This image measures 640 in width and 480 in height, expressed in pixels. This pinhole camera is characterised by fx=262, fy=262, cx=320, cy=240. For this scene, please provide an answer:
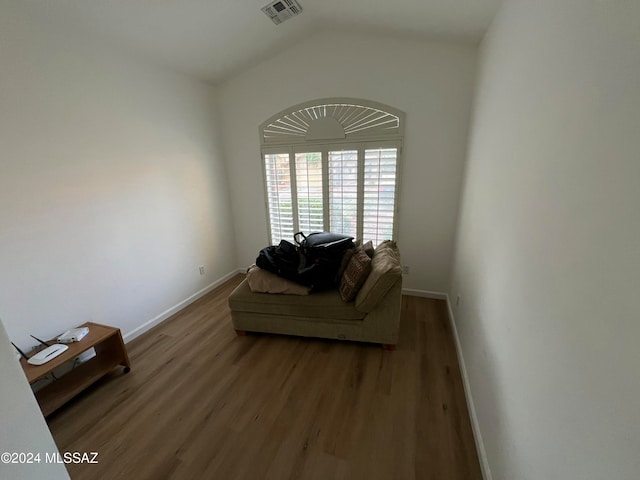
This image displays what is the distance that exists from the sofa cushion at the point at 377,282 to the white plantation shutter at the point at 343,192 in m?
1.02

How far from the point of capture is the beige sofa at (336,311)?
80.7 inches

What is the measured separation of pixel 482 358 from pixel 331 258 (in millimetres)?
1287

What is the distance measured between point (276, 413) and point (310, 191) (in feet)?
7.59

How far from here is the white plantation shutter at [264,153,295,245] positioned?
10.8 ft

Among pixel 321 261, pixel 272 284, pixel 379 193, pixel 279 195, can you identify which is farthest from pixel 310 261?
pixel 279 195

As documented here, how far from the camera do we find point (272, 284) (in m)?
2.32

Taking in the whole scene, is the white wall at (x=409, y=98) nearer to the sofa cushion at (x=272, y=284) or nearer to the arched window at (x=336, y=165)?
the arched window at (x=336, y=165)

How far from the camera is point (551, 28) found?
1003 mm

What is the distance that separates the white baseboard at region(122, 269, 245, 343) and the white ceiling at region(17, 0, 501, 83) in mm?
2462

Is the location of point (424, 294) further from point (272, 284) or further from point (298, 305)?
point (272, 284)

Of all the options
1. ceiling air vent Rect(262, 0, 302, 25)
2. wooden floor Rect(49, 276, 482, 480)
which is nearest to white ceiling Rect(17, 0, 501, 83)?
ceiling air vent Rect(262, 0, 302, 25)

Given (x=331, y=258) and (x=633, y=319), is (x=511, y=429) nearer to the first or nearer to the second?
(x=633, y=319)

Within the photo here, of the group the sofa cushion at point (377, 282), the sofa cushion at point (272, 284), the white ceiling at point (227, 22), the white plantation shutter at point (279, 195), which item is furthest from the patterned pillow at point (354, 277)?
the white ceiling at point (227, 22)

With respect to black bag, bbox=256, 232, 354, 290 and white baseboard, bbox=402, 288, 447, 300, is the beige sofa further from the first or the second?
white baseboard, bbox=402, 288, 447, 300
